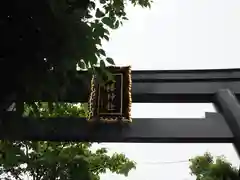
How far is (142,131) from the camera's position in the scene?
590cm

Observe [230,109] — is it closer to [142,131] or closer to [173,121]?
[173,121]

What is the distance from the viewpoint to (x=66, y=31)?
1770 millimetres

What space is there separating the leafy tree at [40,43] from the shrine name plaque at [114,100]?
4137 millimetres

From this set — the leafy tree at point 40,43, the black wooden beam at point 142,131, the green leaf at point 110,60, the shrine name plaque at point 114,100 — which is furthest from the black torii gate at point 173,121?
the leafy tree at point 40,43

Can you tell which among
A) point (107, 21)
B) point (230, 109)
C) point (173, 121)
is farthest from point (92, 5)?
point (230, 109)

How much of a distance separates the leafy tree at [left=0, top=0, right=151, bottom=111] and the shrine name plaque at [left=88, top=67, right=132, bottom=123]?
4.14m

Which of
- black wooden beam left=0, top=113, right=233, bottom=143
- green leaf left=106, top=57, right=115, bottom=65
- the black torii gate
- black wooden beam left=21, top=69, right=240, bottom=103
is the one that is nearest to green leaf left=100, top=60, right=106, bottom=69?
green leaf left=106, top=57, right=115, bottom=65

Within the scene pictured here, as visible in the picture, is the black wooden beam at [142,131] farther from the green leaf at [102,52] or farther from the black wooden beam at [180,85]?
the green leaf at [102,52]

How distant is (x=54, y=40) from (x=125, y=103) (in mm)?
4364

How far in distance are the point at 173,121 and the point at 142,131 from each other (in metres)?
0.49

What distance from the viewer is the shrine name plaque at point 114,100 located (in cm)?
602

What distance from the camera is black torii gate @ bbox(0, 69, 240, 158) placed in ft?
19.0

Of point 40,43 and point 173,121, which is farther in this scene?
point 173,121

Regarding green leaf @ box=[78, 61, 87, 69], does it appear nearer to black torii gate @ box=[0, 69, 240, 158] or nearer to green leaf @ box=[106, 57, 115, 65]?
green leaf @ box=[106, 57, 115, 65]
